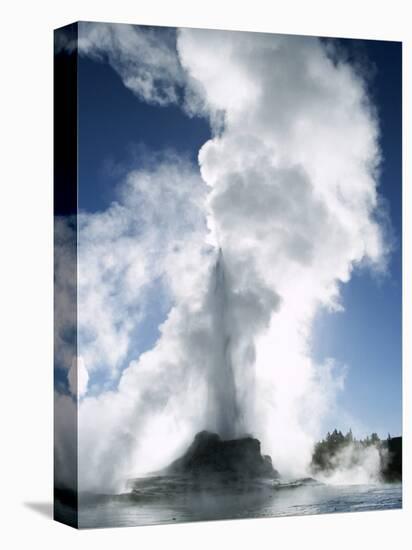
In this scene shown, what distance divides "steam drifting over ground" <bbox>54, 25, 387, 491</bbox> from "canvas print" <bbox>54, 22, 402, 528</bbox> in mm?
16

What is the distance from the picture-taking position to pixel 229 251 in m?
15.1

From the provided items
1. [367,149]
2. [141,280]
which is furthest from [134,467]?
[367,149]

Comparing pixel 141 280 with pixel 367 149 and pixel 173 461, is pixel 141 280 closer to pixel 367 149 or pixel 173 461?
pixel 173 461

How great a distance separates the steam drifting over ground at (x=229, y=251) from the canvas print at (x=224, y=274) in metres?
0.02

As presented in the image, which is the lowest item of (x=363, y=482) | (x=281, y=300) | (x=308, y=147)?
(x=363, y=482)

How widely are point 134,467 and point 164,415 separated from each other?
54 cm

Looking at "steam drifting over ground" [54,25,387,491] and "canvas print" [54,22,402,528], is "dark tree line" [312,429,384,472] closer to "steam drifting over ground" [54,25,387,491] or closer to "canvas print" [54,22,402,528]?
"canvas print" [54,22,402,528]

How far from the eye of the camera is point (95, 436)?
14.6 metres

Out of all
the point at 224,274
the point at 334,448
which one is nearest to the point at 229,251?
the point at 224,274

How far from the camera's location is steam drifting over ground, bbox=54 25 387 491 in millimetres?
14695

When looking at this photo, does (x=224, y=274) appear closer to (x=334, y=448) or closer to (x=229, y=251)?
(x=229, y=251)

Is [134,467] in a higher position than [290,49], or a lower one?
lower

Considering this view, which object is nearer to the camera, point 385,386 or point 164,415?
point 164,415

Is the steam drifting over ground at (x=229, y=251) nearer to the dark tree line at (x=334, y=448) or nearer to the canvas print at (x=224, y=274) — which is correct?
the canvas print at (x=224, y=274)
